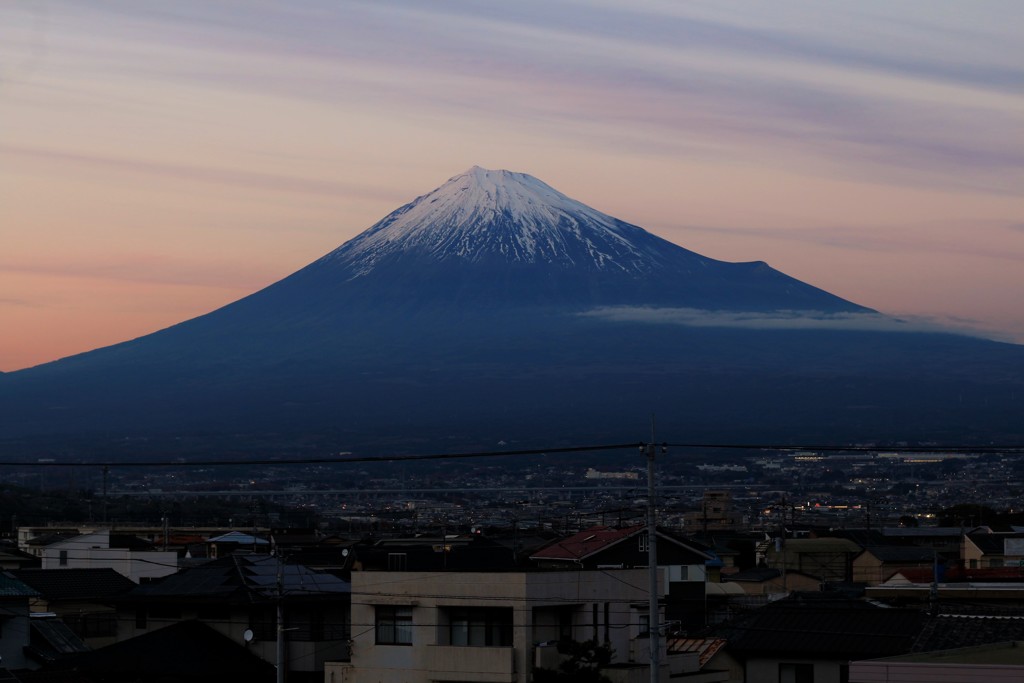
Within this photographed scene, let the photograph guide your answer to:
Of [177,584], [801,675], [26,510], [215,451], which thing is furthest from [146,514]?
[801,675]

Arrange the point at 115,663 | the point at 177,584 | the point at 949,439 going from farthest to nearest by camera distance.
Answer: the point at 949,439 < the point at 177,584 < the point at 115,663

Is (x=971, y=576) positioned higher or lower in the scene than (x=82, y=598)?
higher

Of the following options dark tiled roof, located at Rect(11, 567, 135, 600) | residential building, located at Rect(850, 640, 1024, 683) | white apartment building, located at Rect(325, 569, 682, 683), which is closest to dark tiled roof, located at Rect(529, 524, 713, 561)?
dark tiled roof, located at Rect(11, 567, 135, 600)

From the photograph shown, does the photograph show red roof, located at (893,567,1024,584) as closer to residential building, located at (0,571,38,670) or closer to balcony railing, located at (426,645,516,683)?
balcony railing, located at (426,645,516,683)

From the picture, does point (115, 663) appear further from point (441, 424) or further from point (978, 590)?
point (441, 424)

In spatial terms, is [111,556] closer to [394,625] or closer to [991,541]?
[394,625]

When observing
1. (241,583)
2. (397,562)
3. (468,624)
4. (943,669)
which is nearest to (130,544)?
(397,562)

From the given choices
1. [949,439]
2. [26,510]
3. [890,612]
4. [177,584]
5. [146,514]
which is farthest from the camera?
[949,439]

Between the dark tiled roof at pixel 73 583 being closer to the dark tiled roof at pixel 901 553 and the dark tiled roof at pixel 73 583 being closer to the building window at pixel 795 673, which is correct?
the building window at pixel 795 673
